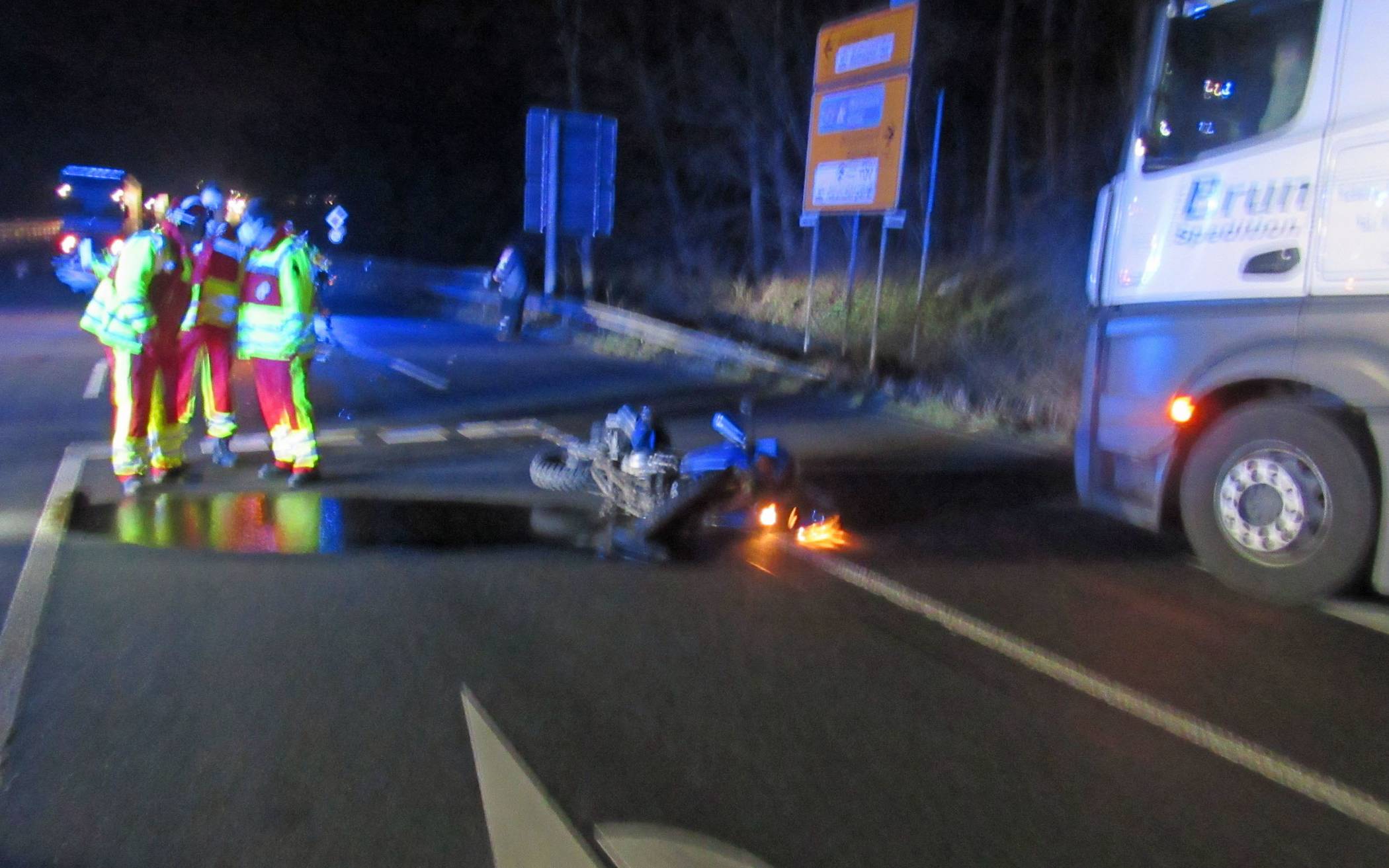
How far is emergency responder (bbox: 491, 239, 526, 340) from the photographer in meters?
18.1

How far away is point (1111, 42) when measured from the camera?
23812 mm

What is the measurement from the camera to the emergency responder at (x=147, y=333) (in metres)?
7.48

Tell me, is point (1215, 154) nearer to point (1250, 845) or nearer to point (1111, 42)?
point (1250, 845)

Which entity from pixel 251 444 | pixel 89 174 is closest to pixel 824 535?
pixel 251 444

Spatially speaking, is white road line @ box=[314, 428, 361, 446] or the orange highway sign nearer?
white road line @ box=[314, 428, 361, 446]

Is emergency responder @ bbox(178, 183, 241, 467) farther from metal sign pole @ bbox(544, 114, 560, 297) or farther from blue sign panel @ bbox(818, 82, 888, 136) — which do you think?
metal sign pole @ bbox(544, 114, 560, 297)

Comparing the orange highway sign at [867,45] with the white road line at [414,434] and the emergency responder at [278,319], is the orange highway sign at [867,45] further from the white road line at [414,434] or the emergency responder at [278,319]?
the emergency responder at [278,319]

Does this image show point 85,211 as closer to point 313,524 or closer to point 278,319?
point 278,319

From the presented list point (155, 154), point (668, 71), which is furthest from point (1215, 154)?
point (155, 154)

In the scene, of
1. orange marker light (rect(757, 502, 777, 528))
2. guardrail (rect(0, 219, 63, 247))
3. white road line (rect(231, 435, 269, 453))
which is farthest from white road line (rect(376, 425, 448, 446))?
guardrail (rect(0, 219, 63, 247))

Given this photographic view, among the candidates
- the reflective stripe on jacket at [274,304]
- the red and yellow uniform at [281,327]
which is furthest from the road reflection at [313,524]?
the reflective stripe on jacket at [274,304]

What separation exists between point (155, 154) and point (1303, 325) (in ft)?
232

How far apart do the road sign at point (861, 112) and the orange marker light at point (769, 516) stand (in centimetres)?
756

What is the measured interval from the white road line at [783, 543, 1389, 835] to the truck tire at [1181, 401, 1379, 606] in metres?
1.47
